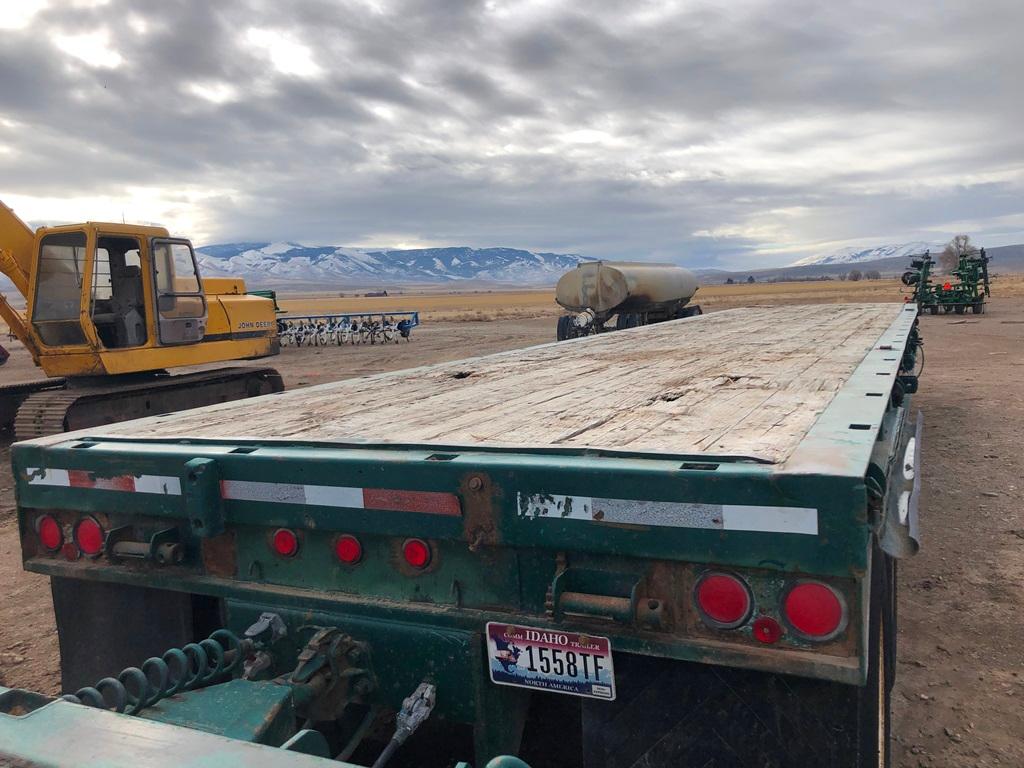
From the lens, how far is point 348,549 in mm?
2410

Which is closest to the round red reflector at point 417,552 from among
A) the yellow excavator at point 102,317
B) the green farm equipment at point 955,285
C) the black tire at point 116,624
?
the black tire at point 116,624

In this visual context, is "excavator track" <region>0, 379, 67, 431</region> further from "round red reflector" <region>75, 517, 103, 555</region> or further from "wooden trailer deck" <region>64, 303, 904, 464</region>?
"round red reflector" <region>75, 517, 103, 555</region>

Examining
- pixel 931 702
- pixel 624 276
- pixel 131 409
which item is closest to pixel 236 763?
pixel 931 702

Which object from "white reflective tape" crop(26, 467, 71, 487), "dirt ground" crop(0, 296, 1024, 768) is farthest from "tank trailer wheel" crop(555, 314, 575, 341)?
"white reflective tape" crop(26, 467, 71, 487)

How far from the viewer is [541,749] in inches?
121

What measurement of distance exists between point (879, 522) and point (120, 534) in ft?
7.80

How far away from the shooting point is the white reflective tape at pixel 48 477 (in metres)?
2.78

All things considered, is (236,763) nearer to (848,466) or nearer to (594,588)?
(594,588)

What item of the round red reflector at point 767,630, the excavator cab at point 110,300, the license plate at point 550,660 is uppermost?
the excavator cab at point 110,300

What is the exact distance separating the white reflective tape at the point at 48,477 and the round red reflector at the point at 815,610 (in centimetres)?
239

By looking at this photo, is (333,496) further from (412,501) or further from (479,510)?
(479,510)

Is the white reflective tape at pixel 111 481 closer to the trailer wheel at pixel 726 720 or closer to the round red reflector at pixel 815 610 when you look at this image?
the trailer wheel at pixel 726 720

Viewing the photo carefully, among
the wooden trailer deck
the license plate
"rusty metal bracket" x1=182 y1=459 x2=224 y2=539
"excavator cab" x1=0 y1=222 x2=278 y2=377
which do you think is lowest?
the license plate

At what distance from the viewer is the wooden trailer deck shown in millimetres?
2426
